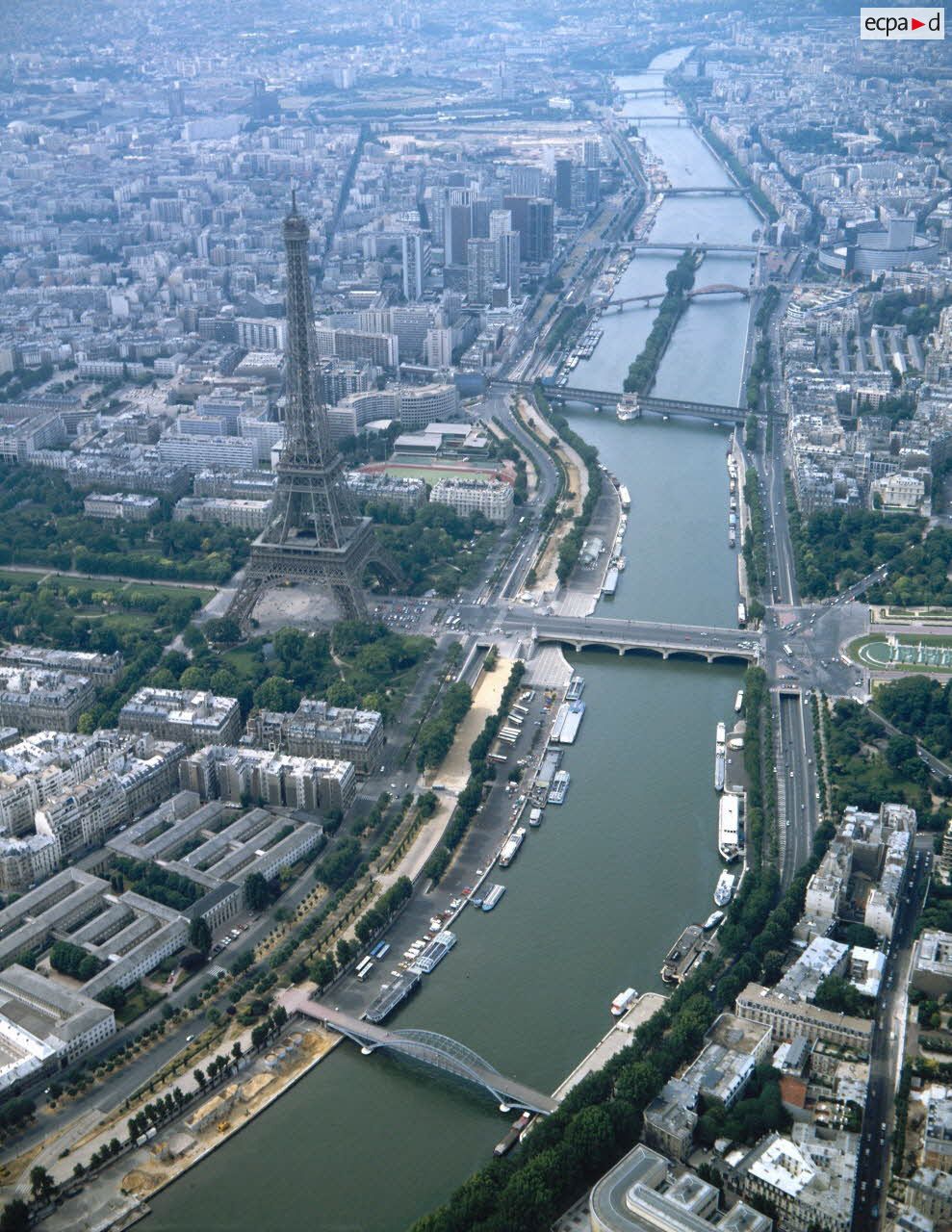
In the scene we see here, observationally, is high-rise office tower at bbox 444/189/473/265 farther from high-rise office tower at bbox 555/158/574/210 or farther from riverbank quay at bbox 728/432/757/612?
riverbank quay at bbox 728/432/757/612

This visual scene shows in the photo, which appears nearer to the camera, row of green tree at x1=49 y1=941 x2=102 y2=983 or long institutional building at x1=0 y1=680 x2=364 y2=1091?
long institutional building at x1=0 y1=680 x2=364 y2=1091

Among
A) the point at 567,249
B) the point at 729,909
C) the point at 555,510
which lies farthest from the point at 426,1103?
the point at 567,249

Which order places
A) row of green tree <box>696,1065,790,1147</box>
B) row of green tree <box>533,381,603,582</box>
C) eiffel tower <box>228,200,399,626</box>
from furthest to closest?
row of green tree <box>533,381,603,582</box>, eiffel tower <box>228,200,399,626</box>, row of green tree <box>696,1065,790,1147</box>

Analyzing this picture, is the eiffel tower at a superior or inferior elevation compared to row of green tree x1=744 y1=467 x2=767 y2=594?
superior

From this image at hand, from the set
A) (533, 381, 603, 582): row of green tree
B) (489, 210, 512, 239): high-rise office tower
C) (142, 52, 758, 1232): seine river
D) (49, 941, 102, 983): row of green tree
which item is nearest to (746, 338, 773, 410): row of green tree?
(533, 381, 603, 582): row of green tree

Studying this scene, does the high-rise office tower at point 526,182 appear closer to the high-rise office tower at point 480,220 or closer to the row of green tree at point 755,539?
the high-rise office tower at point 480,220

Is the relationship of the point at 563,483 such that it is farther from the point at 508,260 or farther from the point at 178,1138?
the point at 178,1138
